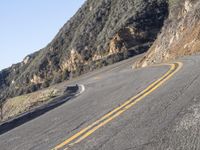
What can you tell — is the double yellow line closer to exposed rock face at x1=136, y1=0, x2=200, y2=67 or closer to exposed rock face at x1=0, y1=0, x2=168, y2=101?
exposed rock face at x1=136, y1=0, x2=200, y2=67

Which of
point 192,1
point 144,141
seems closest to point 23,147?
point 144,141

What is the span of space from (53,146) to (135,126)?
1.39 m

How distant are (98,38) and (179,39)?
35.4 m

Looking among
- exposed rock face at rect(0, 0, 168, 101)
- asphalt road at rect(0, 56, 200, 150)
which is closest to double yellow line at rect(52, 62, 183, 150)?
asphalt road at rect(0, 56, 200, 150)

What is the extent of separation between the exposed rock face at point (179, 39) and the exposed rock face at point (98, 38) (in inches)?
770

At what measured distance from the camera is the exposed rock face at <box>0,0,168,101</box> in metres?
53.8

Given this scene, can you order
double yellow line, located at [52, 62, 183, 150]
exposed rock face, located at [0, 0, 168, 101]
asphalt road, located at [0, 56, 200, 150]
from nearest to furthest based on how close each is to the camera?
asphalt road, located at [0, 56, 200, 150]
double yellow line, located at [52, 62, 183, 150]
exposed rock face, located at [0, 0, 168, 101]

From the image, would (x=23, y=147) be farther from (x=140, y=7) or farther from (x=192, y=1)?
(x=140, y=7)

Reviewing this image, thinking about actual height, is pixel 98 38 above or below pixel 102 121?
above

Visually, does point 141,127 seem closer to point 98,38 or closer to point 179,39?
point 179,39

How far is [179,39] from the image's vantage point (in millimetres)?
26328

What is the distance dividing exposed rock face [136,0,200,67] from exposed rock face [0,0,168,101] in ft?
64.2

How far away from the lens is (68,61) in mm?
65062

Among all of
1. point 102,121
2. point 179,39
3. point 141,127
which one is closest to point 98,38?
point 179,39
